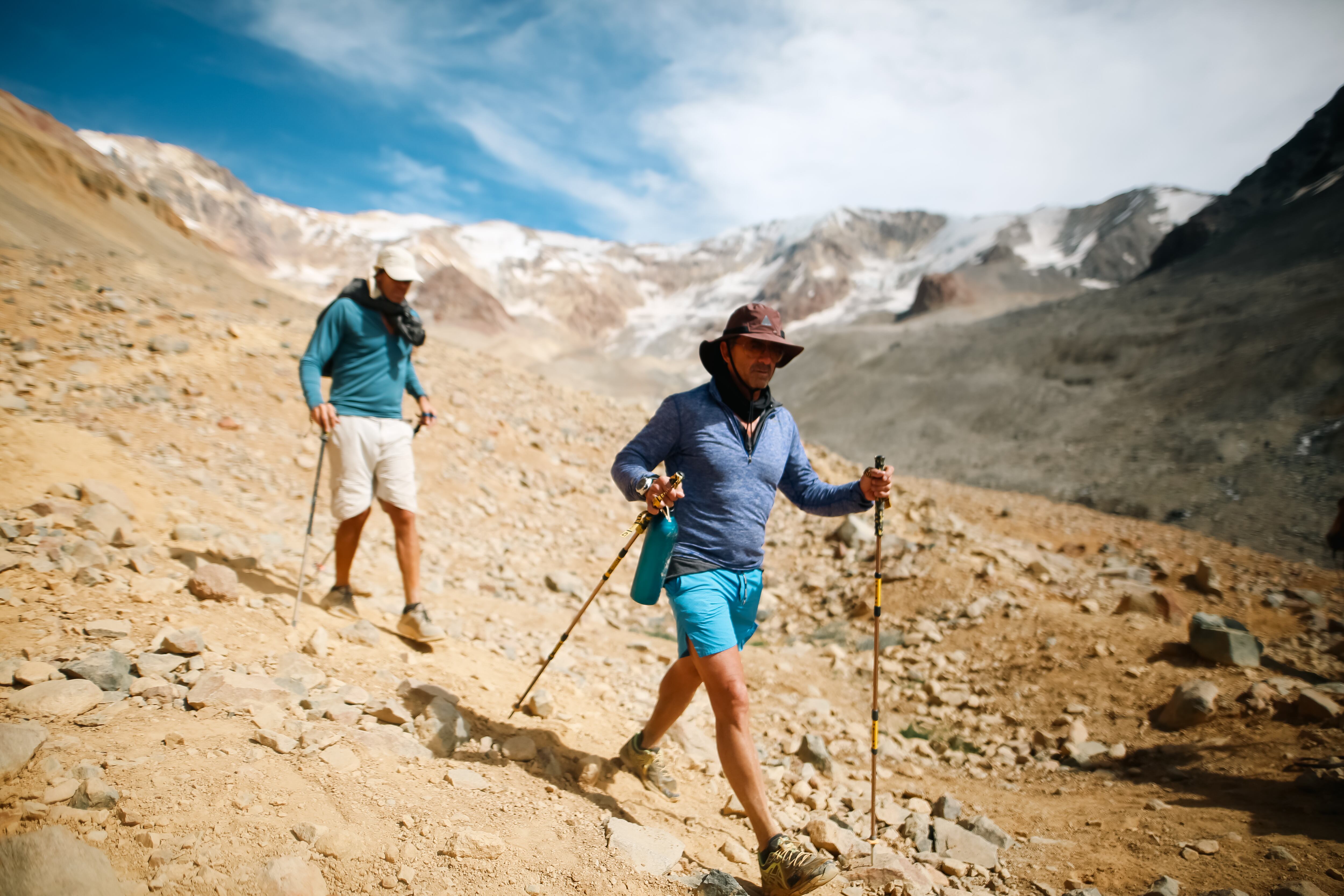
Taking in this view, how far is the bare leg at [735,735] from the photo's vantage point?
2572mm

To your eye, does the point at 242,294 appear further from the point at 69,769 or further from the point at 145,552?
the point at 69,769

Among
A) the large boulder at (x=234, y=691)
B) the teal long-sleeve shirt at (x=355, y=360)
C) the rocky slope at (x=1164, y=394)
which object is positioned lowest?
the large boulder at (x=234, y=691)

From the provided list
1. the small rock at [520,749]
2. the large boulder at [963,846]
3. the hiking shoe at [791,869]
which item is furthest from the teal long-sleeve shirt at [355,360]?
the large boulder at [963,846]

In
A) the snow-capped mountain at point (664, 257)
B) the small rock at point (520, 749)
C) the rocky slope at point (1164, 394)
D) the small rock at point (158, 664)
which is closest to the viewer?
the small rock at point (158, 664)

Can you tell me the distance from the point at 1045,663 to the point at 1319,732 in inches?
71.1

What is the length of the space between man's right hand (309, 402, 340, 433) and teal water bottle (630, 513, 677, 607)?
239cm

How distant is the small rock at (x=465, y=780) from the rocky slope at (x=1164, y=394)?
2078 cm

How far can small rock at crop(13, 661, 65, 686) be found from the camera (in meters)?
2.42

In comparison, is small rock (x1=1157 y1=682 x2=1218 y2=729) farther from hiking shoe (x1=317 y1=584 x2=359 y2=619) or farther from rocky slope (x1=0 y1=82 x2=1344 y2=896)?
hiking shoe (x1=317 y1=584 x2=359 y2=619)

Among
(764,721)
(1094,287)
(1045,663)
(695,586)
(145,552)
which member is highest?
(1094,287)

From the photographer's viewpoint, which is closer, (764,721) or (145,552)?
(145,552)

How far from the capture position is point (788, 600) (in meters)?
7.98

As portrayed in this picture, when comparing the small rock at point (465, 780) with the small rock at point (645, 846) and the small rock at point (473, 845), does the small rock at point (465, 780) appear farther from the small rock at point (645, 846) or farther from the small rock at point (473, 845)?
the small rock at point (645, 846)

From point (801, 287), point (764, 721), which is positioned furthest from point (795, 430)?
point (801, 287)
